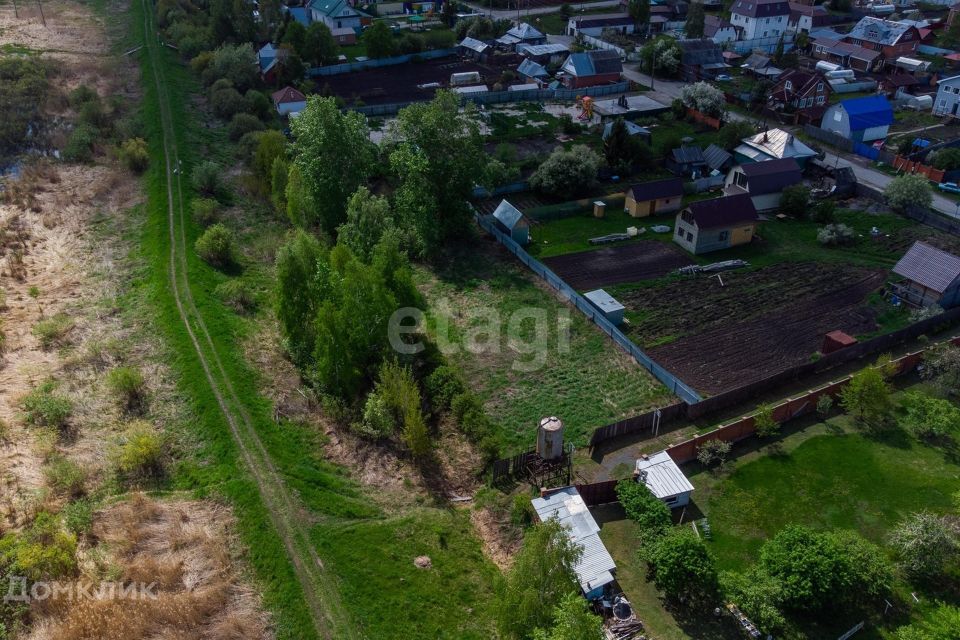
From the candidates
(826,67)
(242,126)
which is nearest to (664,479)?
(242,126)

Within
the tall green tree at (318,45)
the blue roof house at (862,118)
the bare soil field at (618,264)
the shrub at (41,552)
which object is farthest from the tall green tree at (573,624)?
the tall green tree at (318,45)

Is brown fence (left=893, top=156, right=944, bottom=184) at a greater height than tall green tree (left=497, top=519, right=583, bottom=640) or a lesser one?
greater

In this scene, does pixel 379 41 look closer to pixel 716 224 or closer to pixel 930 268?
pixel 716 224

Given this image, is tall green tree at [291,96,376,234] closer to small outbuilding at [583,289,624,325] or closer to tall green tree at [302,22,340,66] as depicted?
small outbuilding at [583,289,624,325]

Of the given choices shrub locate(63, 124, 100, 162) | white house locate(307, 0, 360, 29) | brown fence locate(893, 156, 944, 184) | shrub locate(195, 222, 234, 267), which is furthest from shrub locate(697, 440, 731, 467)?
white house locate(307, 0, 360, 29)

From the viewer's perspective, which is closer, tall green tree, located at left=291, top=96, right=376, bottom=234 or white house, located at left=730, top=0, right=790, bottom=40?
tall green tree, located at left=291, top=96, right=376, bottom=234

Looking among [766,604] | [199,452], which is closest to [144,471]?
[199,452]
